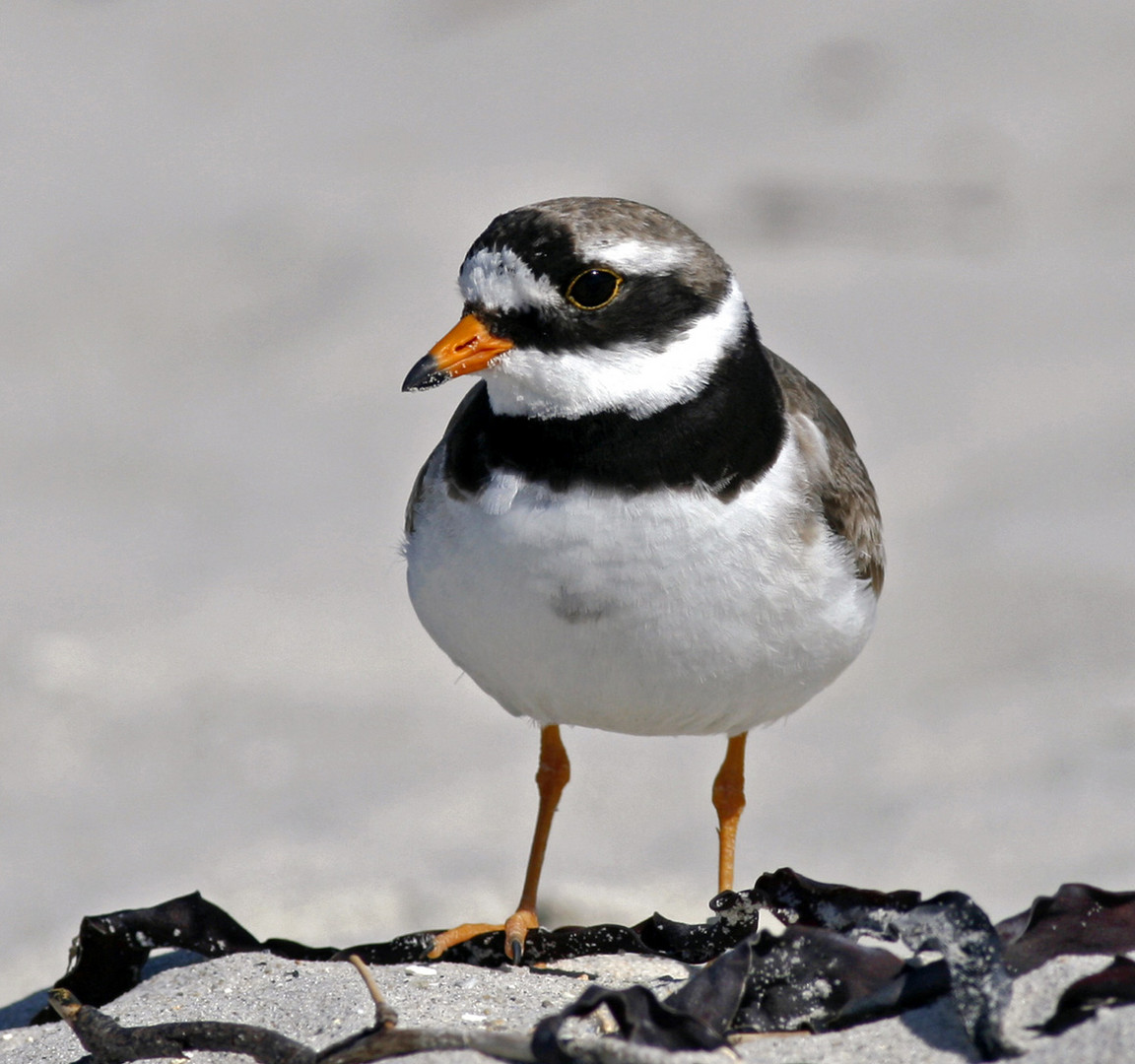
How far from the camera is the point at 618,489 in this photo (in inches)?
163

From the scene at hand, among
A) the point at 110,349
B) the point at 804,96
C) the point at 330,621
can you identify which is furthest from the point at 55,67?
the point at 330,621

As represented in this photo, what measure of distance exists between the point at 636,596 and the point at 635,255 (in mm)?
864

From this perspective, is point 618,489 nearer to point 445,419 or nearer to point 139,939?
point 139,939

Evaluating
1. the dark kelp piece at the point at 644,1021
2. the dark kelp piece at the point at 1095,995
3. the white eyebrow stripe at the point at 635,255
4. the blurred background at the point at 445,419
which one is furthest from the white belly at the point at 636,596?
the blurred background at the point at 445,419

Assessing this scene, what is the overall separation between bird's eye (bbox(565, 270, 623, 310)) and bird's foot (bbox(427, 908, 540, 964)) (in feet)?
6.14

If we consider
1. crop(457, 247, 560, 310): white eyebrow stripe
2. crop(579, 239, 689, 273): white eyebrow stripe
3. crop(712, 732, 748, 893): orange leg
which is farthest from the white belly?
crop(712, 732, 748, 893): orange leg

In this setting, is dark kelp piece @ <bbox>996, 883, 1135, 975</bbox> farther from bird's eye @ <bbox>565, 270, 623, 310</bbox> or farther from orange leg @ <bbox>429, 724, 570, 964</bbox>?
bird's eye @ <bbox>565, 270, 623, 310</bbox>

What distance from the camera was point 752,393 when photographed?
438 cm

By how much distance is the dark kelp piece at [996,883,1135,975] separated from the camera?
340 cm

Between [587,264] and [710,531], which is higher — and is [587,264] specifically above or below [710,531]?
above

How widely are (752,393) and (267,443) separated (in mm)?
6323

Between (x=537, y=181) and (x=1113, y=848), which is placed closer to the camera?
(x=1113, y=848)

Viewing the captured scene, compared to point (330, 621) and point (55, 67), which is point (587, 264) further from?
point (55, 67)

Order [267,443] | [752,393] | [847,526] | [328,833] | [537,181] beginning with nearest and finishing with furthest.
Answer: [752,393], [847,526], [328,833], [267,443], [537,181]
